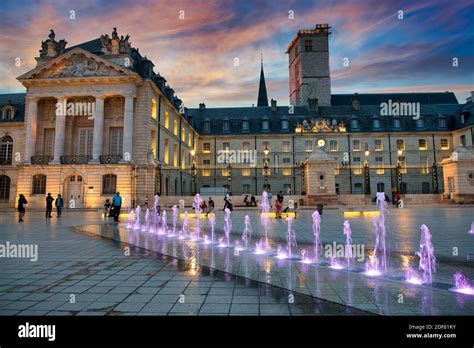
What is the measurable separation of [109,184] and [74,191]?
12.4 feet

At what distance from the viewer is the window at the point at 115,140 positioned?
33.6 m

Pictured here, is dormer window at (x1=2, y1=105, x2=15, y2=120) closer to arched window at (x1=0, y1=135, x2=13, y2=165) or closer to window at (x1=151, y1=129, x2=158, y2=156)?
arched window at (x1=0, y1=135, x2=13, y2=165)

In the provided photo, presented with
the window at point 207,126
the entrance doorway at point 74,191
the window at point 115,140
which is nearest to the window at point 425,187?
the window at point 207,126

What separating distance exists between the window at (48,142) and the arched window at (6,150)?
8661mm

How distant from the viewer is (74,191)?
105 ft

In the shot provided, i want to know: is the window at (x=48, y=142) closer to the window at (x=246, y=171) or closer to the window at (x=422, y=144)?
the window at (x=246, y=171)

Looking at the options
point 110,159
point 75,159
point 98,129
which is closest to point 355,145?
point 110,159

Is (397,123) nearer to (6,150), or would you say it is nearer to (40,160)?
(40,160)

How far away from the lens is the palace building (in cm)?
3144

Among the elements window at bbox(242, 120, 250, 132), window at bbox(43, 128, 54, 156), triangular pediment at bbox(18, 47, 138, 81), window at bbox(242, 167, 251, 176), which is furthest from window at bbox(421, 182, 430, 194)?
window at bbox(43, 128, 54, 156)

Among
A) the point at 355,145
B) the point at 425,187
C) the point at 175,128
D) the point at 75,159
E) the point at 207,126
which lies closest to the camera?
the point at 75,159

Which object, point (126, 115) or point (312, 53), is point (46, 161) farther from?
point (312, 53)
